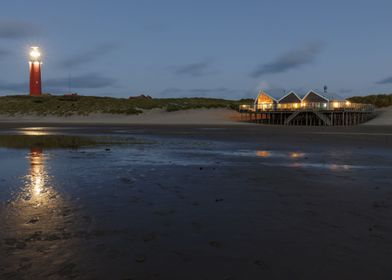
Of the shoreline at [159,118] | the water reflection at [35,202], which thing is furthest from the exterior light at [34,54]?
the water reflection at [35,202]

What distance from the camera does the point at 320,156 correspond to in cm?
1645

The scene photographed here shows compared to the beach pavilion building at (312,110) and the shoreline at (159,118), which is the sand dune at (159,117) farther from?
the beach pavilion building at (312,110)

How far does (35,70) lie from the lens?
105 metres

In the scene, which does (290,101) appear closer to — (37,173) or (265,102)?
(265,102)

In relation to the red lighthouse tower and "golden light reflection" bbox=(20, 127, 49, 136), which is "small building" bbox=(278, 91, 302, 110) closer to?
"golden light reflection" bbox=(20, 127, 49, 136)

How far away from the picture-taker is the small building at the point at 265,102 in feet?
200

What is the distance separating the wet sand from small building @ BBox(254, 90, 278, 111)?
4881 cm

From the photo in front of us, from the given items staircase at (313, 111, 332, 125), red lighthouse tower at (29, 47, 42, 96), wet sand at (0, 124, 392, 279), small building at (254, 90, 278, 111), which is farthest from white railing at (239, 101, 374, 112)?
red lighthouse tower at (29, 47, 42, 96)

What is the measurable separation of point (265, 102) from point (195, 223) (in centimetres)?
6119

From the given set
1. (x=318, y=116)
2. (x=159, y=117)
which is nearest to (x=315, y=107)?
(x=318, y=116)

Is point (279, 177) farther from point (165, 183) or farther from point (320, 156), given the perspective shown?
point (320, 156)

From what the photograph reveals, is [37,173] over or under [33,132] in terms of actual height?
under

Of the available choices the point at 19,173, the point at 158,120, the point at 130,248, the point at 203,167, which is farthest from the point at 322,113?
the point at 130,248

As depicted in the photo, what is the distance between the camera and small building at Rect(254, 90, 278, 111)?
200 feet
